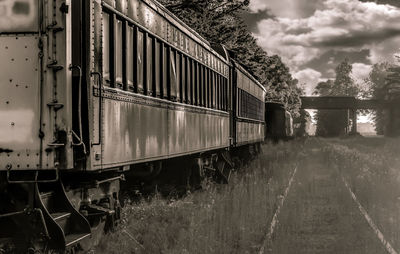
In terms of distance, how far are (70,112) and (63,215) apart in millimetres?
996

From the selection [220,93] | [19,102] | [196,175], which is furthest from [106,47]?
[220,93]

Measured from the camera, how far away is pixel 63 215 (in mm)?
5785

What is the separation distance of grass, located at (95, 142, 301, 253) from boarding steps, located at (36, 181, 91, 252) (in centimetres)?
64

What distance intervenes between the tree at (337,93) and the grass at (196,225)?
105 metres

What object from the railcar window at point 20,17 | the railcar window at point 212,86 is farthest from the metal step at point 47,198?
the railcar window at point 212,86

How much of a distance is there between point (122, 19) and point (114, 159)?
165cm

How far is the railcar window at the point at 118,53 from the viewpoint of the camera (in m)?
6.82

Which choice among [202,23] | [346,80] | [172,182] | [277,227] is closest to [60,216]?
[277,227]

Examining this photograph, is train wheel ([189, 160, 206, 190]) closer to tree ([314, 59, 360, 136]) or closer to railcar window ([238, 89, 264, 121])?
railcar window ([238, 89, 264, 121])

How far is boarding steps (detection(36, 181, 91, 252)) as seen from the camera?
5.66m

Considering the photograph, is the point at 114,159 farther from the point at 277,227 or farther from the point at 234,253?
the point at 277,227

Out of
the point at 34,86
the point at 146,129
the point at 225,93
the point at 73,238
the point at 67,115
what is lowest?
the point at 73,238

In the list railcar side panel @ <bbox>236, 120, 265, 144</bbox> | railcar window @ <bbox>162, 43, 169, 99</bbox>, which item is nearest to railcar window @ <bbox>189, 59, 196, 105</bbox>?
railcar window @ <bbox>162, 43, 169, 99</bbox>

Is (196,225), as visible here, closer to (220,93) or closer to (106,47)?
(106,47)
